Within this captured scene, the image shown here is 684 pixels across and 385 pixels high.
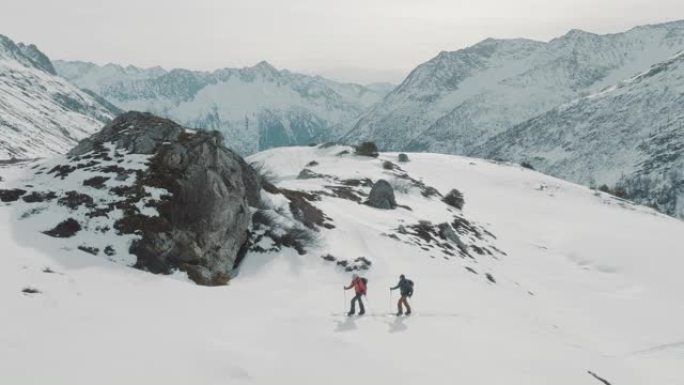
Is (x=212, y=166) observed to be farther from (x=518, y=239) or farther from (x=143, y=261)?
(x=518, y=239)

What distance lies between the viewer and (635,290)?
58281 millimetres

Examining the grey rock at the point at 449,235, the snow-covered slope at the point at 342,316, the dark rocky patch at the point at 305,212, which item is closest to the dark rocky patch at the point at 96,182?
the snow-covered slope at the point at 342,316

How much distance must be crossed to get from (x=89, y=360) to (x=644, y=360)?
32016mm

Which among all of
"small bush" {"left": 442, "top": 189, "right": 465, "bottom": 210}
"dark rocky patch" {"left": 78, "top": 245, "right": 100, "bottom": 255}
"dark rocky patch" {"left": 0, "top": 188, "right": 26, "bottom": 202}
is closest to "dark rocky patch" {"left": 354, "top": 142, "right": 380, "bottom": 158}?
"small bush" {"left": 442, "top": 189, "right": 465, "bottom": 210}

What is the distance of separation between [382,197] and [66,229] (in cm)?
4007

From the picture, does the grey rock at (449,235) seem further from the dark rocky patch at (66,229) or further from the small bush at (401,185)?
the dark rocky patch at (66,229)

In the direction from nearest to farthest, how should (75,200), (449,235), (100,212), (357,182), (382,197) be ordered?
(100,212), (75,200), (449,235), (382,197), (357,182)

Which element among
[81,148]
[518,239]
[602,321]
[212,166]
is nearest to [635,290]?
[602,321]

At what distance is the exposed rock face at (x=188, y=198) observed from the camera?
1325 inches

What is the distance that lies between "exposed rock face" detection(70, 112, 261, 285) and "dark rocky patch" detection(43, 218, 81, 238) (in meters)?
2.28

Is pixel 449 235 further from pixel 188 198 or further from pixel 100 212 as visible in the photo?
pixel 100 212

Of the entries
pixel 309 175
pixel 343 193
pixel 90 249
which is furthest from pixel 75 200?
pixel 309 175

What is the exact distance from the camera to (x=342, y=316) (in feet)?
95.3

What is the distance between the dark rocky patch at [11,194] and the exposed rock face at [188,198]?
6.67 metres
